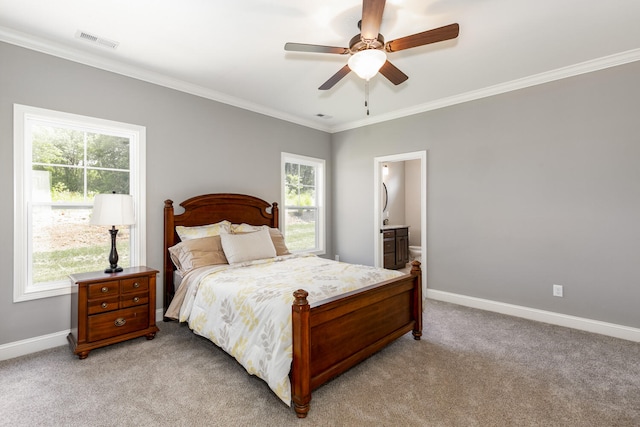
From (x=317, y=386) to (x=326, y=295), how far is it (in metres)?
0.60

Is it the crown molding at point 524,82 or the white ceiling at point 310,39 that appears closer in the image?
the white ceiling at point 310,39

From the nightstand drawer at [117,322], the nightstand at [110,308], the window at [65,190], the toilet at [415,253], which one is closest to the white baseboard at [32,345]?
the nightstand at [110,308]

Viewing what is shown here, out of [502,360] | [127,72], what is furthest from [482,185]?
[127,72]

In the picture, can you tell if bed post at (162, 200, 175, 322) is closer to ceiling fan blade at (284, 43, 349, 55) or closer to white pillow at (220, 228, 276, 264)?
white pillow at (220, 228, 276, 264)

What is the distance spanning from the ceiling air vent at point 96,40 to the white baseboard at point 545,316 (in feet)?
15.1

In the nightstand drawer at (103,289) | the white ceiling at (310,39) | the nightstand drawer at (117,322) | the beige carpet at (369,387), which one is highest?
the white ceiling at (310,39)

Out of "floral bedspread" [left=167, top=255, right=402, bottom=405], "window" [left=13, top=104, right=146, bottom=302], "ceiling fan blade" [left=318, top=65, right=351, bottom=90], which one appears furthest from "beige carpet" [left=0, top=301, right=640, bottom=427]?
"ceiling fan blade" [left=318, top=65, right=351, bottom=90]

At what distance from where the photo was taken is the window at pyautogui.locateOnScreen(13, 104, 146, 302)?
2713 mm

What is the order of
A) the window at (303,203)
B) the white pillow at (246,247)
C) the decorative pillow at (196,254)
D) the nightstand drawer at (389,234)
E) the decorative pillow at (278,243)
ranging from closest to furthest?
the decorative pillow at (196,254), the white pillow at (246,247), the decorative pillow at (278,243), the window at (303,203), the nightstand drawer at (389,234)

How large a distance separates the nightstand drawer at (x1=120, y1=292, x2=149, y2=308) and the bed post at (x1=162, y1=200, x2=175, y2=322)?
1.88 feet

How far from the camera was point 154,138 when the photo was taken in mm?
3477

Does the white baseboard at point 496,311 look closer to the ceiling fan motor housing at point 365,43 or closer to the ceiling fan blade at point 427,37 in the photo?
the ceiling fan blade at point 427,37

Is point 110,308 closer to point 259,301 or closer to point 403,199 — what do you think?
point 259,301

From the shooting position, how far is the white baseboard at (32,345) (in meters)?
2.62
